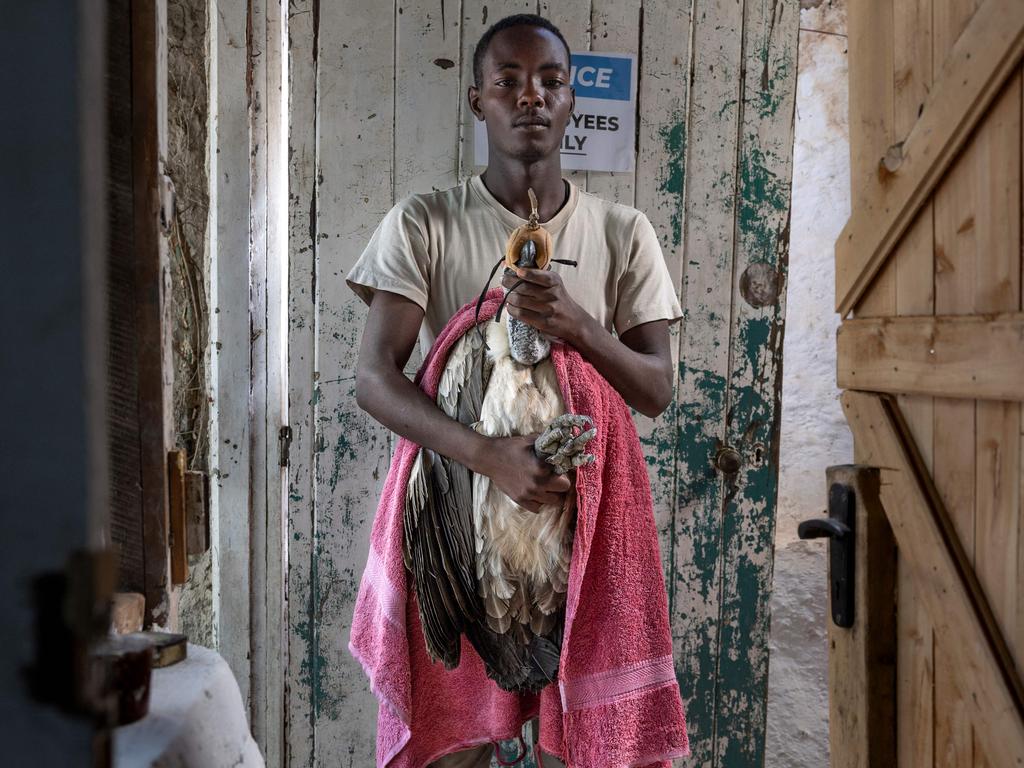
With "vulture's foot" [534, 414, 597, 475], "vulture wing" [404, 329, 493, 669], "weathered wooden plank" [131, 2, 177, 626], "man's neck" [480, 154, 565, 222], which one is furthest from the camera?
"man's neck" [480, 154, 565, 222]

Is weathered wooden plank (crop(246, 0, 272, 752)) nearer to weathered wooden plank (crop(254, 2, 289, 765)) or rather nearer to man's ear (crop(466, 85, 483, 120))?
weathered wooden plank (crop(254, 2, 289, 765))

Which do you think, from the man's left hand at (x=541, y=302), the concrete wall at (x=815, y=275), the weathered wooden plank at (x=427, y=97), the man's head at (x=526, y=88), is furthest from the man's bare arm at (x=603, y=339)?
the concrete wall at (x=815, y=275)

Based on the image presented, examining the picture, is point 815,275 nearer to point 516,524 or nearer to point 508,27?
point 508,27

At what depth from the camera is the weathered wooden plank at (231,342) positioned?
2014 mm

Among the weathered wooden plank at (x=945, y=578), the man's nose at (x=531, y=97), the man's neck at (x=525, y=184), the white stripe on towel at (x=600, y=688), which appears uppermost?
the man's nose at (x=531, y=97)

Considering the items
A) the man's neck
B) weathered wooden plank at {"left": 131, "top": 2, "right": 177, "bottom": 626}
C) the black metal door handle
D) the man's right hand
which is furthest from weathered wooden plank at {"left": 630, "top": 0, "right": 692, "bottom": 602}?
weathered wooden plank at {"left": 131, "top": 2, "right": 177, "bottom": 626}

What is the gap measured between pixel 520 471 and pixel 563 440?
0.08 metres

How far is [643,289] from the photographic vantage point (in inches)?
63.9

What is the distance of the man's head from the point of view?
1542 millimetres

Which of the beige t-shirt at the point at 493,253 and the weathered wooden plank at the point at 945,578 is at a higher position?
the beige t-shirt at the point at 493,253

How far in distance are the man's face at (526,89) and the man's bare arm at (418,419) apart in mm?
360

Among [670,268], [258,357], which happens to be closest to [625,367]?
[670,268]

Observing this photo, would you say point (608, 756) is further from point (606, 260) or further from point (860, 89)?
point (860, 89)

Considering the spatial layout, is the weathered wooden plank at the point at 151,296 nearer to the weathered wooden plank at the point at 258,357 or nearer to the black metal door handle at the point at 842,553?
the black metal door handle at the point at 842,553
